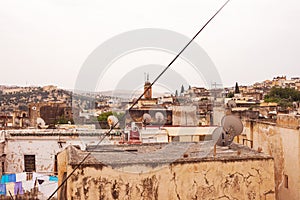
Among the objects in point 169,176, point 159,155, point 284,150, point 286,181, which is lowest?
point 286,181

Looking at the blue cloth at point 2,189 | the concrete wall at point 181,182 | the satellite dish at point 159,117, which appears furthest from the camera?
the satellite dish at point 159,117

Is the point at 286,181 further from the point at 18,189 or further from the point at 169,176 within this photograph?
the point at 18,189

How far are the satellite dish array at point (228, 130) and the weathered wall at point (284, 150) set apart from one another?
1770mm

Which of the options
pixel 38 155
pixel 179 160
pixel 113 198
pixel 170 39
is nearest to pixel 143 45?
pixel 170 39

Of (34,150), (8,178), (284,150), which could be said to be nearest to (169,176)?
(284,150)

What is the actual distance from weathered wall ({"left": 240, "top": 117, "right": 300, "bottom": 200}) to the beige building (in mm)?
2047

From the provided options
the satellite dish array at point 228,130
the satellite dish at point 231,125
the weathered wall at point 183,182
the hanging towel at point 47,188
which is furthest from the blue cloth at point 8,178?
the satellite dish at point 231,125

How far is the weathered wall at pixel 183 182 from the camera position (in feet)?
23.2

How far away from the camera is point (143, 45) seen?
10195 millimetres

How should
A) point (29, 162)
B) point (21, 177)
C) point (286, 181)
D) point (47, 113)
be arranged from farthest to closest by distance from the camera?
1. point (47, 113)
2. point (29, 162)
3. point (21, 177)
4. point (286, 181)

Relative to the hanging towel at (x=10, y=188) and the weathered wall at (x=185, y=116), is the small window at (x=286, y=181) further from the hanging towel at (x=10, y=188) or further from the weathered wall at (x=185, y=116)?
the weathered wall at (x=185, y=116)

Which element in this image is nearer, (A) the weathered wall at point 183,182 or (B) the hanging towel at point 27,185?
(A) the weathered wall at point 183,182

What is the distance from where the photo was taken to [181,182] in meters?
7.56

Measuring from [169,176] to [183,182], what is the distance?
340mm
